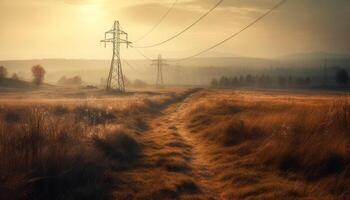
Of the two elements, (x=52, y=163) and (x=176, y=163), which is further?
(x=176, y=163)

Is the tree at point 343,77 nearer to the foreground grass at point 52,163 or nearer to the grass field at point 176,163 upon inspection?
the grass field at point 176,163

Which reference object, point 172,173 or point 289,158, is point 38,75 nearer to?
point 172,173

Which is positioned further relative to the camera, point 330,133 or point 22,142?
point 330,133

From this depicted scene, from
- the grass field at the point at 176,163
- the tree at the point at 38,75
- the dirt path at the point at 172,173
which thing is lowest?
the dirt path at the point at 172,173

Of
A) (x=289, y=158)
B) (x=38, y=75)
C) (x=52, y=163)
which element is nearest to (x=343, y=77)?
(x=38, y=75)

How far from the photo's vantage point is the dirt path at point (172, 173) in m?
9.22

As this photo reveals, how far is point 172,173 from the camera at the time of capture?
11109 mm

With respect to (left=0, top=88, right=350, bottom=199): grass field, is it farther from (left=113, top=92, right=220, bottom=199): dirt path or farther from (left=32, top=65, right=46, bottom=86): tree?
Result: (left=32, top=65, right=46, bottom=86): tree

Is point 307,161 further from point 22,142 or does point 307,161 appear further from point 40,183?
point 22,142

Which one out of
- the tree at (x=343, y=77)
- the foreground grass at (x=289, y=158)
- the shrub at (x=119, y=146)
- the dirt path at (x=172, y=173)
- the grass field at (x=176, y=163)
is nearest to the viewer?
the grass field at (x=176, y=163)

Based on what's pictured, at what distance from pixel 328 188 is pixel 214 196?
2931 millimetres

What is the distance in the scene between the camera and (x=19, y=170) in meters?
8.39

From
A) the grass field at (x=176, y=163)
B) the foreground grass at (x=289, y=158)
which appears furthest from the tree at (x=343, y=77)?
the grass field at (x=176, y=163)

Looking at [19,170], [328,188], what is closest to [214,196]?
[328,188]
